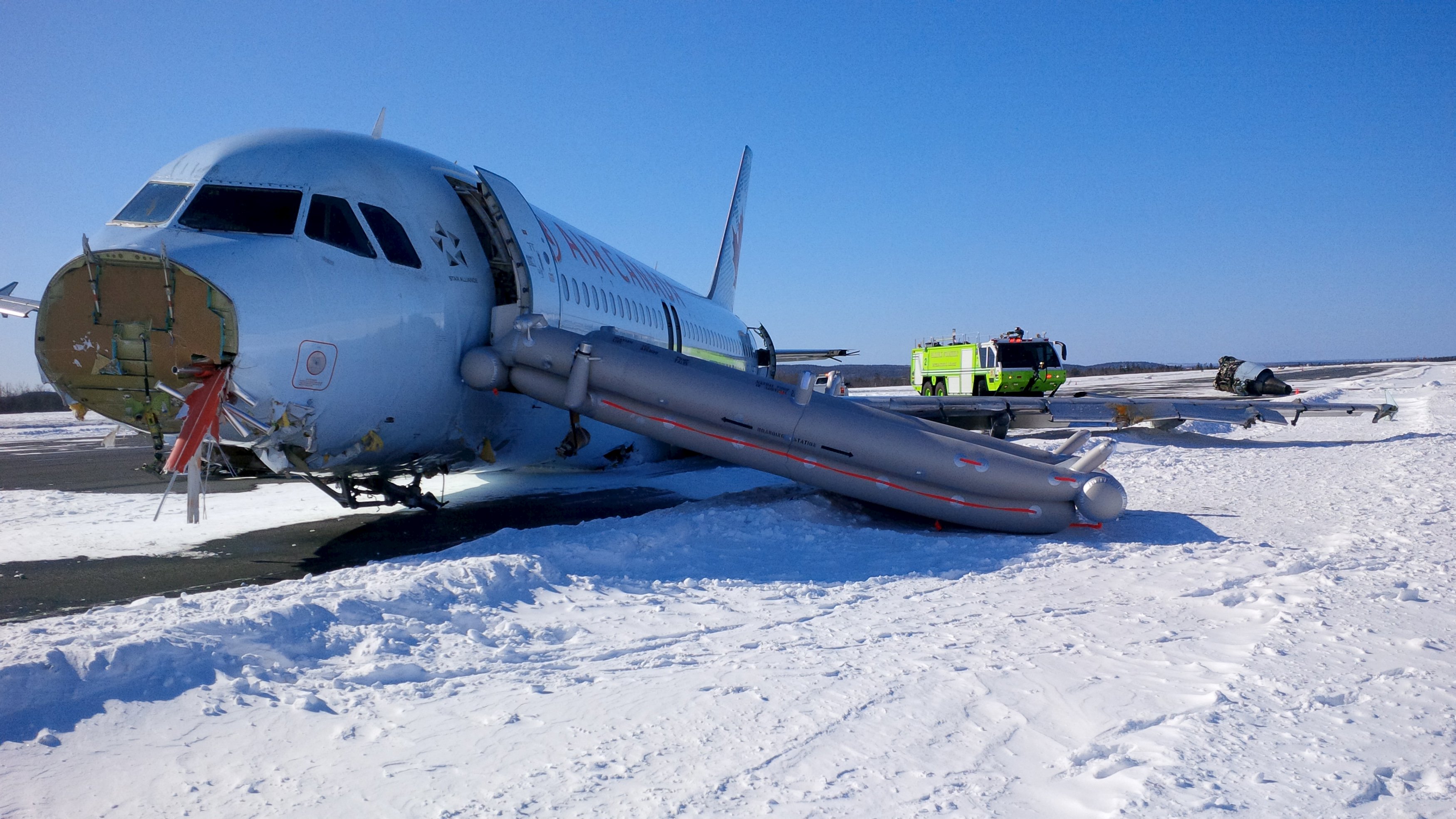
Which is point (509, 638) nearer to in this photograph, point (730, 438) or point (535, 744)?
point (535, 744)

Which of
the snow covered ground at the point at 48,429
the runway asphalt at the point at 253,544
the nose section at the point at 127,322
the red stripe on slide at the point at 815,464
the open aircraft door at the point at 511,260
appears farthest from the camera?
the snow covered ground at the point at 48,429

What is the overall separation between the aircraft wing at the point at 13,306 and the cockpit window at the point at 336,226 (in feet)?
8.31

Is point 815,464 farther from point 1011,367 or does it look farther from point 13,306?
point 1011,367

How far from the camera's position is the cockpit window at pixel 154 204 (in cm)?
655

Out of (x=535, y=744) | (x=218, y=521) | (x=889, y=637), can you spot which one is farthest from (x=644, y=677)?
(x=218, y=521)

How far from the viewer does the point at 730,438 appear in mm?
8367

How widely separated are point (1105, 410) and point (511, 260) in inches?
436

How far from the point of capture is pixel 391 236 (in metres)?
7.52

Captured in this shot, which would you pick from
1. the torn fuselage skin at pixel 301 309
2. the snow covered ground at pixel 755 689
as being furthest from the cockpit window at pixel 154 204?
the snow covered ground at pixel 755 689

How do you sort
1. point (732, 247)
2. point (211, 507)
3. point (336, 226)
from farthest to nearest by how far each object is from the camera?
1. point (732, 247)
2. point (211, 507)
3. point (336, 226)

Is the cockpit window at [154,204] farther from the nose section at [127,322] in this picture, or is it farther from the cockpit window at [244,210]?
the nose section at [127,322]

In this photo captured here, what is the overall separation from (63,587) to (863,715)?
235 inches

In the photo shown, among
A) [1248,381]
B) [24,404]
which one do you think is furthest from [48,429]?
[1248,381]

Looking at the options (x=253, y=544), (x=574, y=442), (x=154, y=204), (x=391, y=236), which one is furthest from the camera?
(x=574, y=442)
